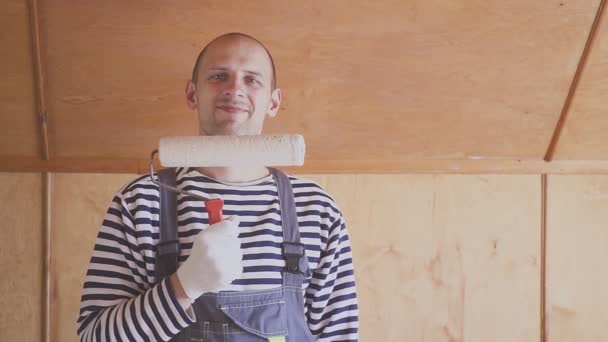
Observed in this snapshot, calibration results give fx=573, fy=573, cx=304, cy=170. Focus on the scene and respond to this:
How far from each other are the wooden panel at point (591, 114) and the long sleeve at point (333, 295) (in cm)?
99

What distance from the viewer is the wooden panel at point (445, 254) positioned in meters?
1.76

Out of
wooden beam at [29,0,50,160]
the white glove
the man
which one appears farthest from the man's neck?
wooden beam at [29,0,50,160]

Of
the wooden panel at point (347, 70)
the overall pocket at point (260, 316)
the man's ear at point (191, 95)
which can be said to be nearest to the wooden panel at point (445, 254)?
the wooden panel at point (347, 70)

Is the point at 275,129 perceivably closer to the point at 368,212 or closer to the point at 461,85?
the point at 368,212

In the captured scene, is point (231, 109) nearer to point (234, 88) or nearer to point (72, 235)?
point (234, 88)

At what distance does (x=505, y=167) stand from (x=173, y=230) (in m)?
1.16

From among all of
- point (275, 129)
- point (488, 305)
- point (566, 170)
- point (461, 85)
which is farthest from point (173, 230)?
point (566, 170)

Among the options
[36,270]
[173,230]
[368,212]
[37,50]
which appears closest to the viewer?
[173,230]

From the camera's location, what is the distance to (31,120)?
1.59 meters

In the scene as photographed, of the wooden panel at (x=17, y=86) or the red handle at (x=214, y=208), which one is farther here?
the wooden panel at (x=17, y=86)

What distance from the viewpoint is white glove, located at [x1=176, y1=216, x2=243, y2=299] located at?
2.97 feet

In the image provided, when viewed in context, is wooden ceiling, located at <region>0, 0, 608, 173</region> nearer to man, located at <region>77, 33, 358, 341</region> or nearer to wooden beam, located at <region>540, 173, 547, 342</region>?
wooden beam, located at <region>540, 173, 547, 342</region>

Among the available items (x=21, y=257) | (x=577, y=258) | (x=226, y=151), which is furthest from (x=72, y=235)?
(x=577, y=258)

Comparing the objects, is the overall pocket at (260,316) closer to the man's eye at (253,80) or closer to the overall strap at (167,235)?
the overall strap at (167,235)
